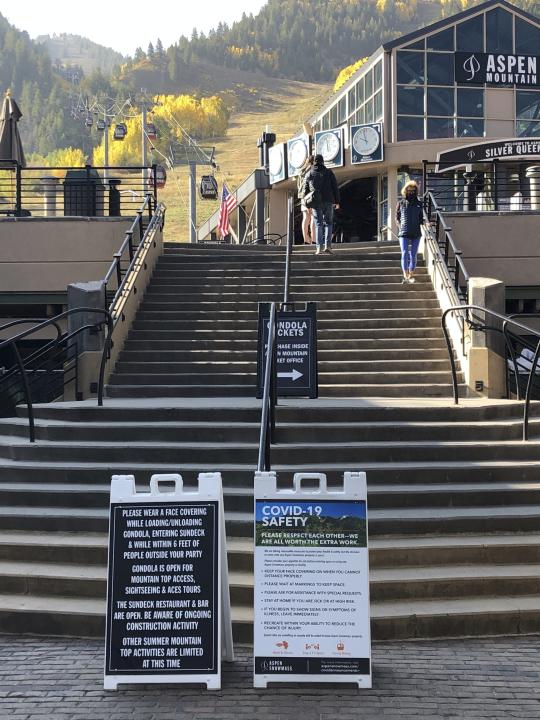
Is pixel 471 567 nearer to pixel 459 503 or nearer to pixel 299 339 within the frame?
pixel 459 503

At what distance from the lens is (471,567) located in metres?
6.54

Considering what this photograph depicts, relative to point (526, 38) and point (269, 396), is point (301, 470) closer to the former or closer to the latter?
point (269, 396)

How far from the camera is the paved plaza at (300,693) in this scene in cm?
473

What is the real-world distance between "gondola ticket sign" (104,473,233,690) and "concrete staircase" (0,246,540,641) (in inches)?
36.8

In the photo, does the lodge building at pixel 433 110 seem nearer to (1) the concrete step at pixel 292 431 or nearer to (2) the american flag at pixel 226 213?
(2) the american flag at pixel 226 213

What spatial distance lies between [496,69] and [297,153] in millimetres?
6541

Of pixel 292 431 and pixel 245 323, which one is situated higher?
pixel 245 323

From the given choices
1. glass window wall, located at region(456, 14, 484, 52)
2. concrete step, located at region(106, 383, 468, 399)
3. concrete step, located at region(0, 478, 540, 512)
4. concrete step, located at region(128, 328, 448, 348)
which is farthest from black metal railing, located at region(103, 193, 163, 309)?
glass window wall, located at region(456, 14, 484, 52)

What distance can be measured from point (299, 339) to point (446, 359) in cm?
271

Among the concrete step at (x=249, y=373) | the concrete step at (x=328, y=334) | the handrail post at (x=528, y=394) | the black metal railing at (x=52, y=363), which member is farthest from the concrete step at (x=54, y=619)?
the concrete step at (x=328, y=334)

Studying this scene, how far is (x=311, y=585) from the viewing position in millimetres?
5051

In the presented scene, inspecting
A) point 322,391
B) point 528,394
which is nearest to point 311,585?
point 528,394

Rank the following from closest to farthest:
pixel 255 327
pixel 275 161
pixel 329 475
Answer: pixel 329 475, pixel 255 327, pixel 275 161

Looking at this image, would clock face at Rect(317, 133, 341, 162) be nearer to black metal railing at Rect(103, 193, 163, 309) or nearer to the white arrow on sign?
black metal railing at Rect(103, 193, 163, 309)
